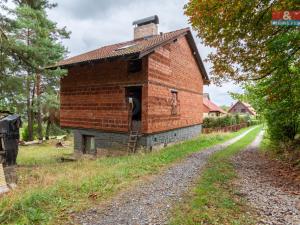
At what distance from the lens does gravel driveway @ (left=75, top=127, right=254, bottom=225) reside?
4961mm

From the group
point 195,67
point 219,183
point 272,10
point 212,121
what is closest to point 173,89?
point 195,67

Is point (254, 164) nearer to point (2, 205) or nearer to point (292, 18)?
point (292, 18)

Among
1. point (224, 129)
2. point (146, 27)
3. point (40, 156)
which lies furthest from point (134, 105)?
point (224, 129)

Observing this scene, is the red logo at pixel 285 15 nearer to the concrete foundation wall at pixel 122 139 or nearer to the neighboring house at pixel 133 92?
the neighboring house at pixel 133 92

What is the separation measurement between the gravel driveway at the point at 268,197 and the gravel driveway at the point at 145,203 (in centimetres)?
167

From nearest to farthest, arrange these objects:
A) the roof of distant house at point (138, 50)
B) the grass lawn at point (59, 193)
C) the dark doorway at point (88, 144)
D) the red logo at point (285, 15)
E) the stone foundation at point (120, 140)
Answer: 1. the grass lawn at point (59, 193)
2. the red logo at point (285, 15)
3. the roof of distant house at point (138, 50)
4. the stone foundation at point (120, 140)
5. the dark doorway at point (88, 144)

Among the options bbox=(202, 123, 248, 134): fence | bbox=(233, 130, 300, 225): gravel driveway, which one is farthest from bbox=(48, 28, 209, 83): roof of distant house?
bbox=(202, 123, 248, 134): fence

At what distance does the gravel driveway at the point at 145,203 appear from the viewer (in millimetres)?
4961

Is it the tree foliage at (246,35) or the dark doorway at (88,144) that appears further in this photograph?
the dark doorway at (88,144)

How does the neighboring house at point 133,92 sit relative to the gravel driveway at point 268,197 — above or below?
above

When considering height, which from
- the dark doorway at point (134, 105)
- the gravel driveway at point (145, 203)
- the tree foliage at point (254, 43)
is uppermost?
the tree foliage at point (254, 43)

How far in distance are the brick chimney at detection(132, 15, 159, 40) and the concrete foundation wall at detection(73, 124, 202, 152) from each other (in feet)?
25.9

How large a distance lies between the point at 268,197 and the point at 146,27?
15748 mm

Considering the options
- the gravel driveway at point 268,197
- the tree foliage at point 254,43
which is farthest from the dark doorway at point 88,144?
the gravel driveway at point 268,197
